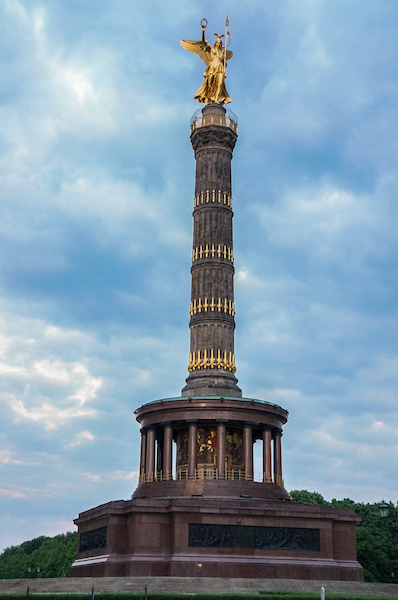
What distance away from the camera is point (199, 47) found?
43000mm

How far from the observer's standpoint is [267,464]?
114 feet

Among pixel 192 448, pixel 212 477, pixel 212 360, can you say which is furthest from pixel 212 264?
pixel 212 477

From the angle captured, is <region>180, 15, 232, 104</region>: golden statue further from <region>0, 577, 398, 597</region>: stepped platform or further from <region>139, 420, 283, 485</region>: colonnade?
<region>0, 577, 398, 597</region>: stepped platform

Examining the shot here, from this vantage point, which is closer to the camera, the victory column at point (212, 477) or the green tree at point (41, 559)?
the victory column at point (212, 477)

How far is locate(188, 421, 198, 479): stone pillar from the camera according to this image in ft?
109

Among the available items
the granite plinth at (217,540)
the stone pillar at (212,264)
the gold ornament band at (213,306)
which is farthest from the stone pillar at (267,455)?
the gold ornament band at (213,306)

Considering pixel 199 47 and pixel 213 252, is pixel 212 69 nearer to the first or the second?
pixel 199 47

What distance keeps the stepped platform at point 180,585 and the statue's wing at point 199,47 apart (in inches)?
1139

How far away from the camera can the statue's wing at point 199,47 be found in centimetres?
4288

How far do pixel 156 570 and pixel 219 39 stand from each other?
2937 cm

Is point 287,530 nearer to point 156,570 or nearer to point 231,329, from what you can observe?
point 156,570

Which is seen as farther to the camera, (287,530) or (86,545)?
(86,545)

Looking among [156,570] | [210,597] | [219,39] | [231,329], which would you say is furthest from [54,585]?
[219,39]

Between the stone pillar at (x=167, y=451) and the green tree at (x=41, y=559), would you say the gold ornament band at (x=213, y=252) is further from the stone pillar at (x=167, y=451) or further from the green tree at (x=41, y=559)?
the green tree at (x=41, y=559)
